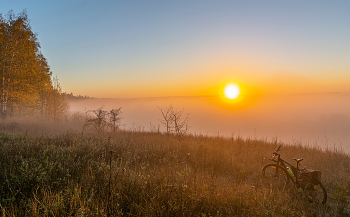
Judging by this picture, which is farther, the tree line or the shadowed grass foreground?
the tree line

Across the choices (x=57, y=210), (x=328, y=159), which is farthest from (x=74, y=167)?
(x=328, y=159)

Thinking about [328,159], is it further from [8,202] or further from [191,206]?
[8,202]

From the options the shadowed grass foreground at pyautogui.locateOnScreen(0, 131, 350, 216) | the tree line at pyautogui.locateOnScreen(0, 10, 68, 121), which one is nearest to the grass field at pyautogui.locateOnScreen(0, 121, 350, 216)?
the shadowed grass foreground at pyautogui.locateOnScreen(0, 131, 350, 216)

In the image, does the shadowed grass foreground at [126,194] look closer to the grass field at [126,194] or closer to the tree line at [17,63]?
the grass field at [126,194]

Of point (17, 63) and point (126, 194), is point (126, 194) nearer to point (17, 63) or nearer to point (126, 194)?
point (126, 194)

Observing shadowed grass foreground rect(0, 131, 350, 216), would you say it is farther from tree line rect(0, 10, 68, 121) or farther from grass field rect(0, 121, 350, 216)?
tree line rect(0, 10, 68, 121)

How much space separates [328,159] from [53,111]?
24.5 metres

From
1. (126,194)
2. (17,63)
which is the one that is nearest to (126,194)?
(126,194)

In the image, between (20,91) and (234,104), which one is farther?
(234,104)

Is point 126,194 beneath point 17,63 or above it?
beneath

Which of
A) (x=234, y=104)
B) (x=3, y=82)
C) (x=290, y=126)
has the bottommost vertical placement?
(x=290, y=126)

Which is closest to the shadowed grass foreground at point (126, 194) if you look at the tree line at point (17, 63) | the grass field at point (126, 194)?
the grass field at point (126, 194)

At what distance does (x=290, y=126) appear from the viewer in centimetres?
12975

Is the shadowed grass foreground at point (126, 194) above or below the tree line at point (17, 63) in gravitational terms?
below
